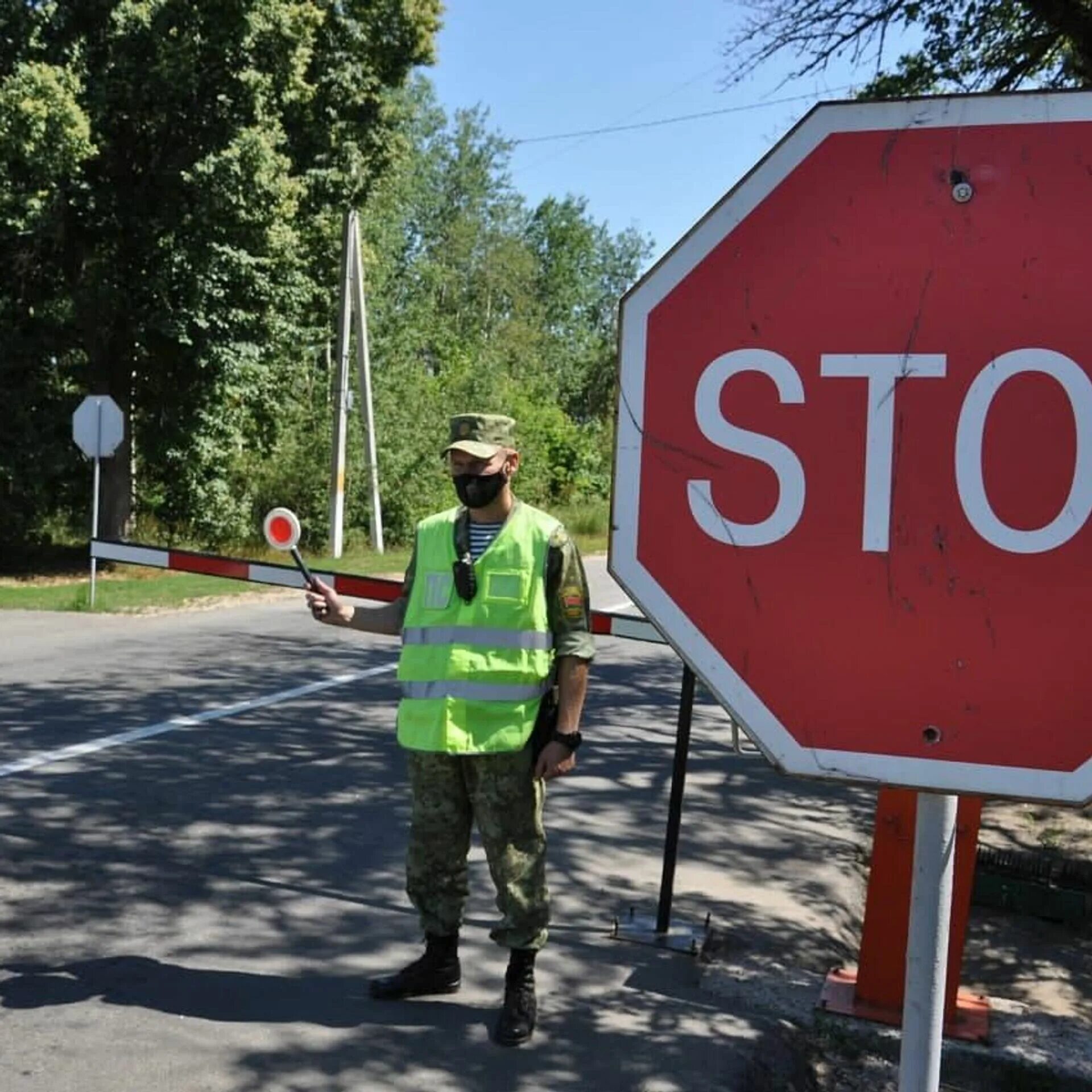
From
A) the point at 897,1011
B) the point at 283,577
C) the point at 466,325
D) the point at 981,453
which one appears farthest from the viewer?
the point at 466,325

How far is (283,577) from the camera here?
4910 millimetres

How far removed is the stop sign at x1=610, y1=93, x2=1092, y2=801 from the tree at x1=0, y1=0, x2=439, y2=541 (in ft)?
66.8

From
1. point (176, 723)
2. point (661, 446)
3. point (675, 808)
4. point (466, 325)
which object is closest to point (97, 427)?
point (176, 723)

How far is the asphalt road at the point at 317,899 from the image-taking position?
354 cm

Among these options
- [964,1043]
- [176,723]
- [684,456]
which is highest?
[684,456]

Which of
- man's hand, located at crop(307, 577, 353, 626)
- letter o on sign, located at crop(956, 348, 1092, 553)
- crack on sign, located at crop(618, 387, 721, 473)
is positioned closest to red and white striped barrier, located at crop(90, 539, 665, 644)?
man's hand, located at crop(307, 577, 353, 626)

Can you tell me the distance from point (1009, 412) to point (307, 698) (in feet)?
26.4

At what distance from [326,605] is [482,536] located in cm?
51

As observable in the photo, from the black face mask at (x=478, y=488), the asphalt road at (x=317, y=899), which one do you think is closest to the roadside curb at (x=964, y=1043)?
the asphalt road at (x=317, y=899)

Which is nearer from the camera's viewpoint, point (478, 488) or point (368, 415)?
point (478, 488)

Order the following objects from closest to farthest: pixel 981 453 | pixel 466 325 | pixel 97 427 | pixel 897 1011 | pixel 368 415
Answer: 1. pixel 981 453
2. pixel 897 1011
3. pixel 97 427
4. pixel 368 415
5. pixel 466 325

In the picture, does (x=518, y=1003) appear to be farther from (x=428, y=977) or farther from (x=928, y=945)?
(x=928, y=945)

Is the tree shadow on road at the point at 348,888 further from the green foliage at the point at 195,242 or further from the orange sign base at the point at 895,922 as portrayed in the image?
the green foliage at the point at 195,242

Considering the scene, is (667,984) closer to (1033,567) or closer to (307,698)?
(1033,567)
